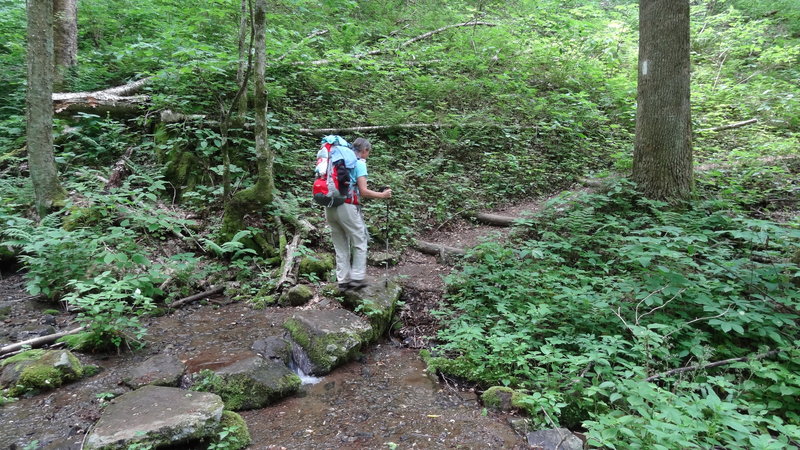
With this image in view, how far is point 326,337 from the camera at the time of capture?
465 cm

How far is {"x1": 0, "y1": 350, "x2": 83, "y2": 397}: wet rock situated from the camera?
12.2 ft

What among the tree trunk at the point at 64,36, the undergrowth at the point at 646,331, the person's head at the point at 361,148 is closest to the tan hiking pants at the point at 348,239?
the person's head at the point at 361,148

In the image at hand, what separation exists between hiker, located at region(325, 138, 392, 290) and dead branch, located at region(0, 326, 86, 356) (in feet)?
10.0

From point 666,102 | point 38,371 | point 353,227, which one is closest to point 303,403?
point 353,227

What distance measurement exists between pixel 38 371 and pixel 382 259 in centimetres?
466

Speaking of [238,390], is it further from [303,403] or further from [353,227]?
[353,227]

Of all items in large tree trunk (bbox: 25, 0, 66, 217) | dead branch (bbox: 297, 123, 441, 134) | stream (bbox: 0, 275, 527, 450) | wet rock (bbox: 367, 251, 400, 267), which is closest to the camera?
stream (bbox: 0, 275, 527, 450)

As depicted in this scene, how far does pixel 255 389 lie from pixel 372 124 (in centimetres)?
805

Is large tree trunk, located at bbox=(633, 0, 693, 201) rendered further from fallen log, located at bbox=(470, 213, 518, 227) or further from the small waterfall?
the small waterfall

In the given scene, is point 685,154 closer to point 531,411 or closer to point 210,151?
point 531,411

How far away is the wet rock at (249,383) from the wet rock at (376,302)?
1324 mm

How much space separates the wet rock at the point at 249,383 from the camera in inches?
149

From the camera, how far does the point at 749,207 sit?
694 cm

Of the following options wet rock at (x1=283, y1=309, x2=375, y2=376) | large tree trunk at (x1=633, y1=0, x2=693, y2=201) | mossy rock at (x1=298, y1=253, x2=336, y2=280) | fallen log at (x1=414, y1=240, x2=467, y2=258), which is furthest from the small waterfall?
large tree trunk at (x1=633, y1=0, x2=693, y2=201)
